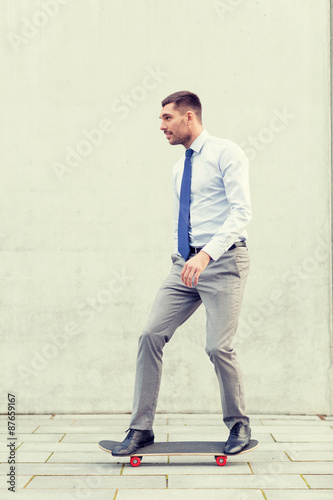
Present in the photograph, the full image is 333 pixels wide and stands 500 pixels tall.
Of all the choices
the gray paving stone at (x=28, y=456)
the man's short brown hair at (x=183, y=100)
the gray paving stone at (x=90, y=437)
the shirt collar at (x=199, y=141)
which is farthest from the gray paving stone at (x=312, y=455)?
the man's short brown hair at (x=183, y=100)

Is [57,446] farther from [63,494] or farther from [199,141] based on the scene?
[199,141]

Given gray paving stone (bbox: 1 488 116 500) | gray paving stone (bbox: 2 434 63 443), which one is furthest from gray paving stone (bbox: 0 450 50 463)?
gray paving stone (bbox: 1 488 116 500)

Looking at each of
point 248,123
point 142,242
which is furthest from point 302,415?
point 248,123

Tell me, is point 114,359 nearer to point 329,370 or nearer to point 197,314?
point 197,314

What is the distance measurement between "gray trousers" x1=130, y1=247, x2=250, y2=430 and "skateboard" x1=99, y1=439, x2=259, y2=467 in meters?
0.12

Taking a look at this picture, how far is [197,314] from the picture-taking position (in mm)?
5105

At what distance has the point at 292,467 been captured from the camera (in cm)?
352

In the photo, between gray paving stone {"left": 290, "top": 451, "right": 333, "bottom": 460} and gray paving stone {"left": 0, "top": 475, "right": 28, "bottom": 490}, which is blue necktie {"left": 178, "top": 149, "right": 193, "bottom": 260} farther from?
gray paving stone {"left": 0, "top": 475, "right": 28, "bottom": 490}

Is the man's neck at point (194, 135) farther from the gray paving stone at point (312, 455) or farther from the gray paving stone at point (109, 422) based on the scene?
the gray paving stone at point (109, 422)

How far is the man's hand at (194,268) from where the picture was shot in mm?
3330

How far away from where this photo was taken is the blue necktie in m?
3.65

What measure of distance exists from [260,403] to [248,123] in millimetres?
2192

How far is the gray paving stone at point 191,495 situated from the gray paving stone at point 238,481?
0.08 meters

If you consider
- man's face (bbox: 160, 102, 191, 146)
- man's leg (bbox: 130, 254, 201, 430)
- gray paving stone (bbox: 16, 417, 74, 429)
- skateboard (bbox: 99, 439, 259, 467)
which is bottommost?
gray paving stone (bbox: 16, 417, 74, 429)
